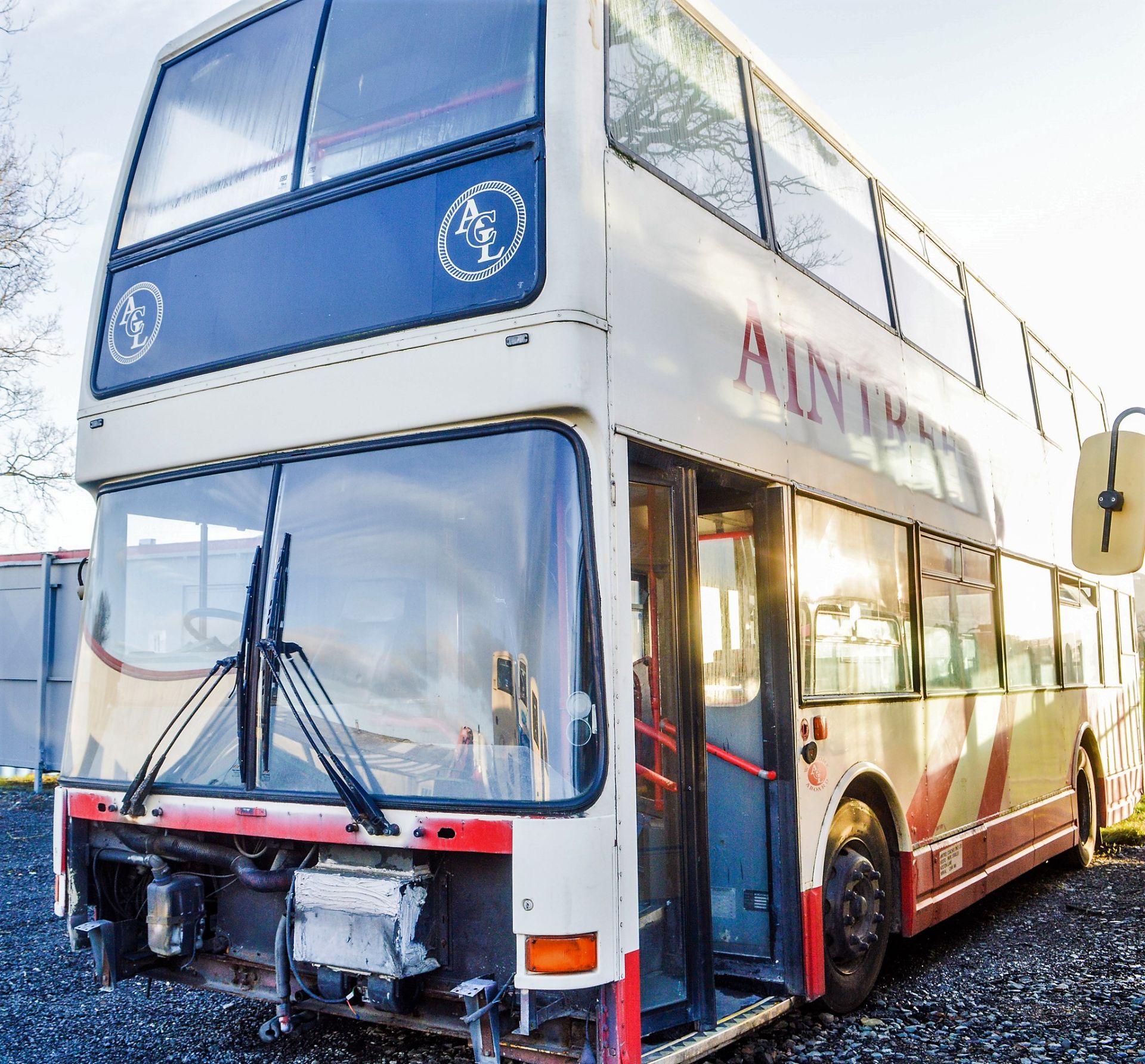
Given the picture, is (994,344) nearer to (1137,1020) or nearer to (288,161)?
(1137,1020)

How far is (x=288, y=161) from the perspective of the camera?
436 cm

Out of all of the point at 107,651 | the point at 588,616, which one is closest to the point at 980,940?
the point at 588,616

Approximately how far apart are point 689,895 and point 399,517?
163 cm

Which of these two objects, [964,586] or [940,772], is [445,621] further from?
[964,586]

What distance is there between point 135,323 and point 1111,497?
4.07 metres

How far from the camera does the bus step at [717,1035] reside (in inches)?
138

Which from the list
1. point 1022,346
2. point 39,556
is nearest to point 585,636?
point 1022,346

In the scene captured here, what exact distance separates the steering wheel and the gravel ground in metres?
1.78

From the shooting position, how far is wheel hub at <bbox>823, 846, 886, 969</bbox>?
478cm

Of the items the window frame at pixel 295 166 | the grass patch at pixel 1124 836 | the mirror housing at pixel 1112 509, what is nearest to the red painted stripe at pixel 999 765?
the mirror housing at pixel 1112 509

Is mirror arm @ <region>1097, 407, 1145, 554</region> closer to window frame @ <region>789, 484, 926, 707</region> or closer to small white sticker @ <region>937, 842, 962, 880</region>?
window frame @ <region>789, 484, 926, 707</region>

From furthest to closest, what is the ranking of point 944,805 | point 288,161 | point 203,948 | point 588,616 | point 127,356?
1. point 944,805
2. point 127,356
3. point 288,161
4. point 203,948
5. point 588,616

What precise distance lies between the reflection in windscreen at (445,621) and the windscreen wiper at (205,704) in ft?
0.44

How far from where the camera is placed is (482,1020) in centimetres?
336
